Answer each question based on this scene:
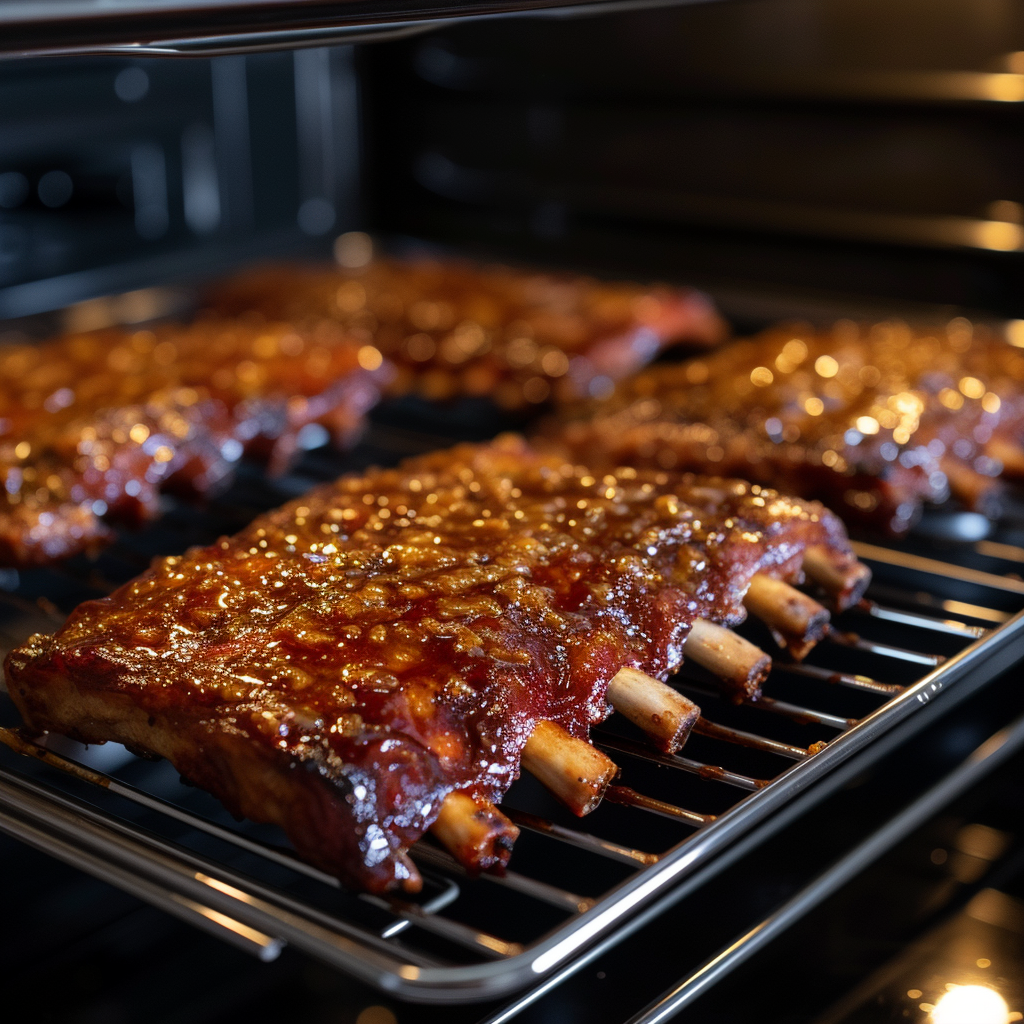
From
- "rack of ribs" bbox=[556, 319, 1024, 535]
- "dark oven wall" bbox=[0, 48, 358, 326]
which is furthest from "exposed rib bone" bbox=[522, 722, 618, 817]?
"dark oven wall" bbox=[0, 48, 358, 326]

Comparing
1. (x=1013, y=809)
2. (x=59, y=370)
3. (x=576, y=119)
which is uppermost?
(x=576, y=119)

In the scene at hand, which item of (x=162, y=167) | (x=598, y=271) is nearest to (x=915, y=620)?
(x=598, y=271)

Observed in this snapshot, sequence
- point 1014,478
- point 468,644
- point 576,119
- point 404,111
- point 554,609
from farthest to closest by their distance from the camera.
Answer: point 404,111 → point 576,119 → point 1014,478 → point 554,609 → point 468,644

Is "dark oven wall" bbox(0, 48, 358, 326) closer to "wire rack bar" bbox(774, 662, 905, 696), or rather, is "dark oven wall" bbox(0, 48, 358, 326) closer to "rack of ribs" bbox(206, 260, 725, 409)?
"rack of ribs" bbox(206, 260, 725, 409)

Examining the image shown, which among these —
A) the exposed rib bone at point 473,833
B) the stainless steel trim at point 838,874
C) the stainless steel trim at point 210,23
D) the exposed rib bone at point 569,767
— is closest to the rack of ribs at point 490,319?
the stainless steel trim at point 838,874

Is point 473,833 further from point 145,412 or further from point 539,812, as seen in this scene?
point 145,412

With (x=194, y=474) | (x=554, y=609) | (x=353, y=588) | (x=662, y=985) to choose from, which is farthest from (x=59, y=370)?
(x=662, y=985)

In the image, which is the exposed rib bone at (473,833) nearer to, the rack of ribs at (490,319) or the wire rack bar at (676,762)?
the wire rack bar at (676,762)

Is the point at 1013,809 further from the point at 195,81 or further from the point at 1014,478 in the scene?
the point at 195,81
